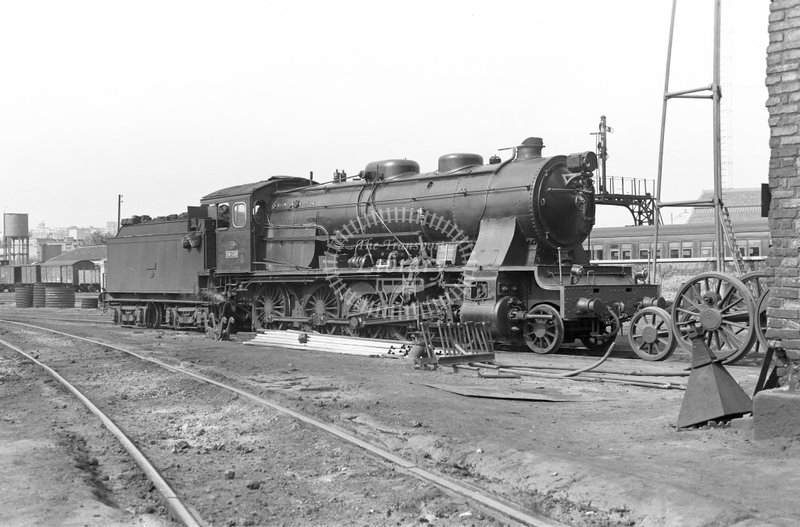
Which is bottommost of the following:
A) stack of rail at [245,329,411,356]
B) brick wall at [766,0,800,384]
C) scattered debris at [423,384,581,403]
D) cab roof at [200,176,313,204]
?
scattered debris at [423,384,581,403]

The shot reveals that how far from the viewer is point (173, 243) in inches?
813

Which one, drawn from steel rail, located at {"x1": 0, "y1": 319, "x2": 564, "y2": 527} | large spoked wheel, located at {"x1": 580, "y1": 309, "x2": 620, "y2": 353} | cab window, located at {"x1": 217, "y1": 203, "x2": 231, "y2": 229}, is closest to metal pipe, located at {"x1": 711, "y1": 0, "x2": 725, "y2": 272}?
large spoked wheel, located at {"x1": 580, "y1": 309, "x2": 620, "y2": 353}

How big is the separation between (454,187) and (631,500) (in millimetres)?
11000

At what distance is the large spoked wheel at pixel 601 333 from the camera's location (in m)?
13.6

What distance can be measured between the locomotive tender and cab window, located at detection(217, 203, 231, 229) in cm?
3

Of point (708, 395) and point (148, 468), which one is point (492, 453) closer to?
point (708, 395)

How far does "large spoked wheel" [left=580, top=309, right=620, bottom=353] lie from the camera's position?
13.6 meters

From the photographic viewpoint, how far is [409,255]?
51.5ft

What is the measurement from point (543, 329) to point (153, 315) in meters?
12.8

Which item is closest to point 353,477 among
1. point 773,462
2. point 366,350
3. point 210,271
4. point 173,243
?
point 773,462

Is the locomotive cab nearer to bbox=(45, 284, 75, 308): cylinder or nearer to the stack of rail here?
the stack of rail

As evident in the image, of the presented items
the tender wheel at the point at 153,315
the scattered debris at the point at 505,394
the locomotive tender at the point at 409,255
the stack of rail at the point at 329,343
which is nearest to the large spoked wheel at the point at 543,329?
the locomotive tender at the point at 409,255

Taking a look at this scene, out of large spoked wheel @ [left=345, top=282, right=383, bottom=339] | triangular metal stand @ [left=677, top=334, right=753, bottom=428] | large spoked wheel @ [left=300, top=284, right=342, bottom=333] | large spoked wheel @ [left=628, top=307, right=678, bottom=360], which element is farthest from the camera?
large spoked wheel @ [left=300, top=284, right=342, bottom=333]

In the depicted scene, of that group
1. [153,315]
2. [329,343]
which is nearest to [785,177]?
[329,343]
